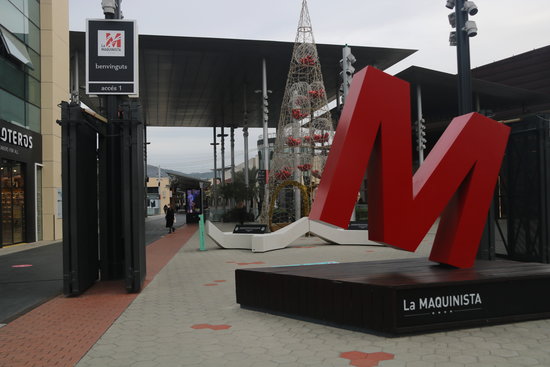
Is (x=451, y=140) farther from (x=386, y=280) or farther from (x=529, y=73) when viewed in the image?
(x=529, y=73)

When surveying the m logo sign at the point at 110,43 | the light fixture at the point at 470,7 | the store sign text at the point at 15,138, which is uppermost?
the light fixture at the point at 470,7

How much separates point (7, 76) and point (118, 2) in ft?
37.0

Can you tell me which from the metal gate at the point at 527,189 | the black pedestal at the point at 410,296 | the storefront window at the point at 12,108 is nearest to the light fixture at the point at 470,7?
the metal gate at the point at 527,189

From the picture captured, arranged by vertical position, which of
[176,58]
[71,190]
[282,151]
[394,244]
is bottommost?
[394,244]

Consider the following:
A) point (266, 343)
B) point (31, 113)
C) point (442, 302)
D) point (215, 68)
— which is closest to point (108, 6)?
point (266, 343)

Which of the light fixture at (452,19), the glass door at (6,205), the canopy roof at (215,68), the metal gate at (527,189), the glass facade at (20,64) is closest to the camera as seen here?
the metal gate at (527,189)

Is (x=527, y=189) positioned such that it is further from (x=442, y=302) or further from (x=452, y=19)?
(x=442, y=302)

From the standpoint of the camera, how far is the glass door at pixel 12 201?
2014 centimetres

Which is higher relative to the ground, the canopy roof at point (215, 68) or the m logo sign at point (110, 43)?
the canopy roof at point (215, 68)

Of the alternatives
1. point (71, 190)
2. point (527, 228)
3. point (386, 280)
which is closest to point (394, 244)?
point (386, 280)

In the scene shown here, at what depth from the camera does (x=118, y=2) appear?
11484 millimetres

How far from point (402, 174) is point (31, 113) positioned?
2007 centimetres

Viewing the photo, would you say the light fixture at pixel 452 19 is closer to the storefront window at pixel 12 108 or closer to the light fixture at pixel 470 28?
the light fixture at pixel 470 28

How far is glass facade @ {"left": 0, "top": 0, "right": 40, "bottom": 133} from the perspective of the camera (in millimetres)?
19938
